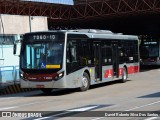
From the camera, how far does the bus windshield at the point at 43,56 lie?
19891 millimetres

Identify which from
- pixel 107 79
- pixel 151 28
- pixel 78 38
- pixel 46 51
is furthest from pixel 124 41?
pixel 151 28

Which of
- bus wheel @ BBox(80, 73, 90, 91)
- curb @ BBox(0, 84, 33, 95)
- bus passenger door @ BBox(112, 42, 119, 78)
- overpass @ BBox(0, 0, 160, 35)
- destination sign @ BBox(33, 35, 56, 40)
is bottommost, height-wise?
curb @ BBox(0, 84, 33, 95)

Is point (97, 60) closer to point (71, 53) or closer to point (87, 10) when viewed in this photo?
point (71, 53)

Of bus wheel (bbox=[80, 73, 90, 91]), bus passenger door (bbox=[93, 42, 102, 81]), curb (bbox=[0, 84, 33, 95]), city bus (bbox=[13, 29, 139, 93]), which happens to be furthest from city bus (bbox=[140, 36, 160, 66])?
bus wheel (bbox=[80, 73, 90, 91])

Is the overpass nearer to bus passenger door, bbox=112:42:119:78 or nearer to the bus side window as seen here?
bus passenger door, bbox=112:42:119:78

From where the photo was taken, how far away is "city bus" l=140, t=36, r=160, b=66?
44656 millimetres

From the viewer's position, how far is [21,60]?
67.7 ft

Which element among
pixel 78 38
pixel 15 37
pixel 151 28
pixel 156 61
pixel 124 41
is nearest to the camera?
pixel 78 38

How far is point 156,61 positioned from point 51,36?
25.7 meters

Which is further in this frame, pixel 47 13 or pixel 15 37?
pixel 47 13

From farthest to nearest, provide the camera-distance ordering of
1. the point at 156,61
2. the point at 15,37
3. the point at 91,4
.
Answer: the point at 91,4
the point at 156,61
the point at 15,37

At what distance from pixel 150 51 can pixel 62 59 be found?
26.5 m

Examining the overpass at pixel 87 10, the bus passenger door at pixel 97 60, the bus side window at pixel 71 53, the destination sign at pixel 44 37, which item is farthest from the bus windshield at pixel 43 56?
the overpass at pixel 87 10

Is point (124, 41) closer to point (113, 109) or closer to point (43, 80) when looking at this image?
point (43, 80)
